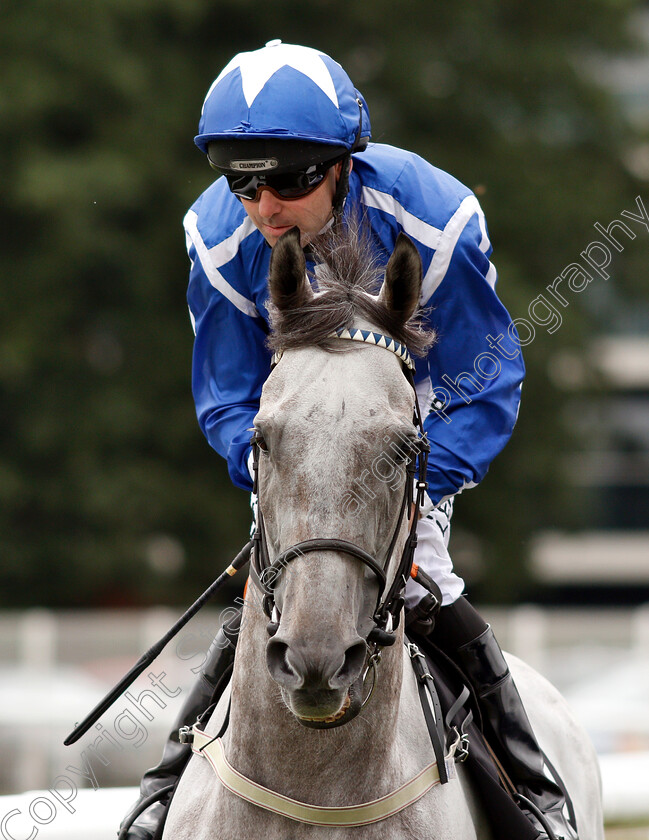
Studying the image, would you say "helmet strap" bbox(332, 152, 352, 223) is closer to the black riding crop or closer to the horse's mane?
the horse's mane

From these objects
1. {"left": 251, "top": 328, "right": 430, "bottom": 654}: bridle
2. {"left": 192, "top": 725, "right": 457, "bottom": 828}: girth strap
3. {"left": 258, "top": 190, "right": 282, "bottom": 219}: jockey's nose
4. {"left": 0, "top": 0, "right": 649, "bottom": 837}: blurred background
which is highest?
{"left": 0, "top": 0, "right": 649, "bottom": 837}: blurred background

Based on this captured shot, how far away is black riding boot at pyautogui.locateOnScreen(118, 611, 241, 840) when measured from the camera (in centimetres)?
343

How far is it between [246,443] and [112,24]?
1274 centimetres

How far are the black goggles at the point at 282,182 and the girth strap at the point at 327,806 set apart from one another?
153 cm

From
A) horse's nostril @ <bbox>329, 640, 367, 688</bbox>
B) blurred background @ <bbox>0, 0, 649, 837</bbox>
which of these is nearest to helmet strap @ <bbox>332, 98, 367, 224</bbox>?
horse's nostril @ <bbox>329, 640, 367, 688</bbox>

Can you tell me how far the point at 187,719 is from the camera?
11.5 ft

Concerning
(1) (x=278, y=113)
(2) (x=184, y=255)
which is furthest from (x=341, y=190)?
(2) (x=184, y=255)

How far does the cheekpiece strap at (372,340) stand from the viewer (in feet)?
9.35

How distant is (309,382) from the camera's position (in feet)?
8.97

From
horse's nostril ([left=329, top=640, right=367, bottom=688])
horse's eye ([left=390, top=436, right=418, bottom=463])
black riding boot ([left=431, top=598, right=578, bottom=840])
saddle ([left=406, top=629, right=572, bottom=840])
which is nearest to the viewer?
horse's nostril ([left=329, top=640, right=367, bottom=688])

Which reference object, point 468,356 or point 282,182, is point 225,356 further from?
point 468,356

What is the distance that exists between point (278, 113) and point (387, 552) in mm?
1300

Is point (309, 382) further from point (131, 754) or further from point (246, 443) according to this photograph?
point (131, 754)

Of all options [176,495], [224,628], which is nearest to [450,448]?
Answer: [224,628]
